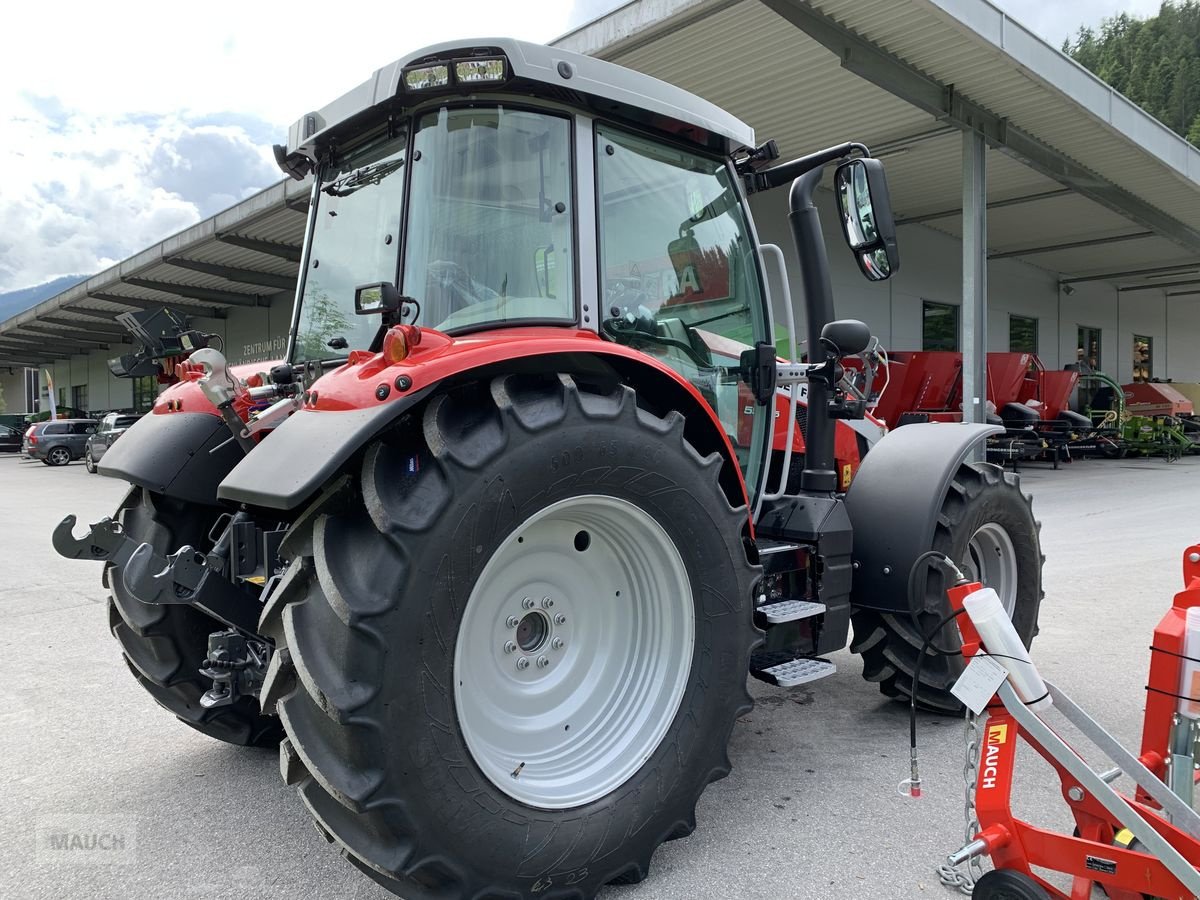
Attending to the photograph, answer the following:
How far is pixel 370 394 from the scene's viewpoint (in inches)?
82.1

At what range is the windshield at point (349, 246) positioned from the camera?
9.07 feet

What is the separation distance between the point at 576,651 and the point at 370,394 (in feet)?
3.29

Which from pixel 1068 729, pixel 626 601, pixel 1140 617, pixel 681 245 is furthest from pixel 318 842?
pixel 1140 617

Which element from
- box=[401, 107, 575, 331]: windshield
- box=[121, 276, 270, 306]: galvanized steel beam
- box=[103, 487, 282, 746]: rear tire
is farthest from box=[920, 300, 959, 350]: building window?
box=[103, 487, 282, 746]: rear tire

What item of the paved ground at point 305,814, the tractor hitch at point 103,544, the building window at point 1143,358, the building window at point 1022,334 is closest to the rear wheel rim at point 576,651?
the paved ground at point 305,814

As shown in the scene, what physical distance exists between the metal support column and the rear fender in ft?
38.3

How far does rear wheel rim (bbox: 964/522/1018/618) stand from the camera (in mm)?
3871

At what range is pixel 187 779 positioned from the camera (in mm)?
3146

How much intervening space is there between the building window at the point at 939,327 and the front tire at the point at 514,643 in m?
20.4

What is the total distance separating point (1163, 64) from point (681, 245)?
57317mm

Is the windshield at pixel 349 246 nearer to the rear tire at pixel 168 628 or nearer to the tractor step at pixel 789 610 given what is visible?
the rear tire at pixel 168 628

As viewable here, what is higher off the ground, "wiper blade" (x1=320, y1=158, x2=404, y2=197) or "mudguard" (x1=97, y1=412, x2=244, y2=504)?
"wiper blade" (x1=320, y1=158, x2=404, y2=197)

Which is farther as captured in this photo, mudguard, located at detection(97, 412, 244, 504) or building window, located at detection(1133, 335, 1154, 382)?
building window, located at detection(1133, 335, 1154, 382)

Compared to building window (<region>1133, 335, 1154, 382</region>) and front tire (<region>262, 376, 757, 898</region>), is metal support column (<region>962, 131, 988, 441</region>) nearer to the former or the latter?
front tire (<region>262, 376, 757, 898</region>)
